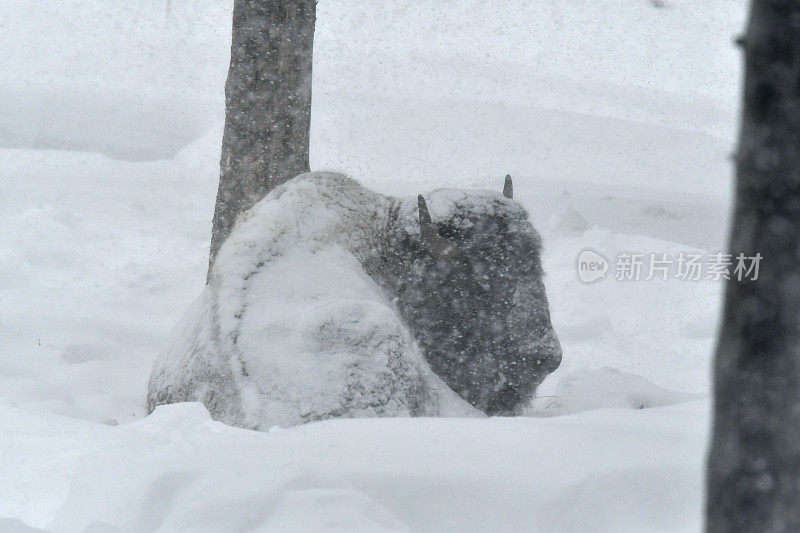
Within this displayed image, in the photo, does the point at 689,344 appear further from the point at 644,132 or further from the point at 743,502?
the point at 644,132

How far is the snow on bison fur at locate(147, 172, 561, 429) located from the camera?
3279 mm

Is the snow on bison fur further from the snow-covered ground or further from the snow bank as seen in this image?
the snow bank

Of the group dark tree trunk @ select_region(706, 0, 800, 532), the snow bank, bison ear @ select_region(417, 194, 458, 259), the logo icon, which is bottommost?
the logo icon

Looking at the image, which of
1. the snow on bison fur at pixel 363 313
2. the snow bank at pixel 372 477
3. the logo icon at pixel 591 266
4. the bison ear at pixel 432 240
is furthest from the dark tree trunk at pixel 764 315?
the logo icon at pixel 591 266

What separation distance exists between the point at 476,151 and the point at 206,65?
579cm

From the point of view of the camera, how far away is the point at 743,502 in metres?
1.19

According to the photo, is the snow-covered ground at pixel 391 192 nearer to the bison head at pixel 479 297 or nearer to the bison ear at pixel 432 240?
the bison head at pixel 479 297

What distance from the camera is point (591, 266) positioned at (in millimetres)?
6852

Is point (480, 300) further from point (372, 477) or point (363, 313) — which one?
point (372, 477)

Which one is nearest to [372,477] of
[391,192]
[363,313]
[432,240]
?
[363,313]

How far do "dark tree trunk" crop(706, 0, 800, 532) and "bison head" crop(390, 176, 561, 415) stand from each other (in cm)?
304

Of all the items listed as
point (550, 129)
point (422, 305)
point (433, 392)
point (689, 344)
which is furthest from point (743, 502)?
point (550, 129)

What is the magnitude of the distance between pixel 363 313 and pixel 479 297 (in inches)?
40.1

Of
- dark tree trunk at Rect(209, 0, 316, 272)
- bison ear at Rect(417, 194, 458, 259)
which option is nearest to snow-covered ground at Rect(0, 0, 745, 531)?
bison ear at Rect(417, 194, 458, 259)
